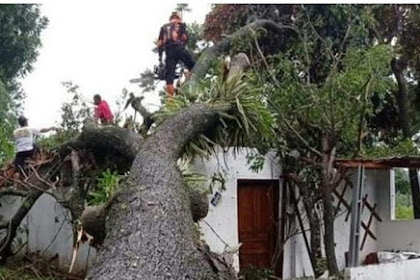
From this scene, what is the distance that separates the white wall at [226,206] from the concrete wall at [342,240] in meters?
1.37

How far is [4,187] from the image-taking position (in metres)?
9.77

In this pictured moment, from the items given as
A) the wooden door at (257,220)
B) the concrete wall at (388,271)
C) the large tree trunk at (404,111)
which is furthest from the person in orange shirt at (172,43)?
the large tree trunk at (404,111)

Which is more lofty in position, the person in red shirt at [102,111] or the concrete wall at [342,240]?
the person in red shirt at [102,111]

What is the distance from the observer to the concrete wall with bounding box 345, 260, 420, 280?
754 centimetres

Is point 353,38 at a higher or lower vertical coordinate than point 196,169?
higher

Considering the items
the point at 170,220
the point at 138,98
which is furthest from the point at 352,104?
the point at 170,220

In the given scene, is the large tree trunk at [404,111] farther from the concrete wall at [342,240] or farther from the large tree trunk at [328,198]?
the large tree trunk at [328,198]

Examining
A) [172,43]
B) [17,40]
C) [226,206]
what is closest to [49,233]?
[226,206]

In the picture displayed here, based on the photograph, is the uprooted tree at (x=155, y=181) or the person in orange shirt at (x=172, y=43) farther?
the person in orange shirt at (x=172, y=43)

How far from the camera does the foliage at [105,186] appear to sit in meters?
7.29

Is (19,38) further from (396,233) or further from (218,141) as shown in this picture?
(218,141)

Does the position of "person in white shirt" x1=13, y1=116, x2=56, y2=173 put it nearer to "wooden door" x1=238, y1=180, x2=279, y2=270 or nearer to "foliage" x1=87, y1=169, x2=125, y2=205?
"foliage" x1=87, y1=169, x2=125, y2=205

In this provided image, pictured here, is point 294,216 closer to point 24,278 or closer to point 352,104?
point 352,104

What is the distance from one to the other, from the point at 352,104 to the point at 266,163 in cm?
194
